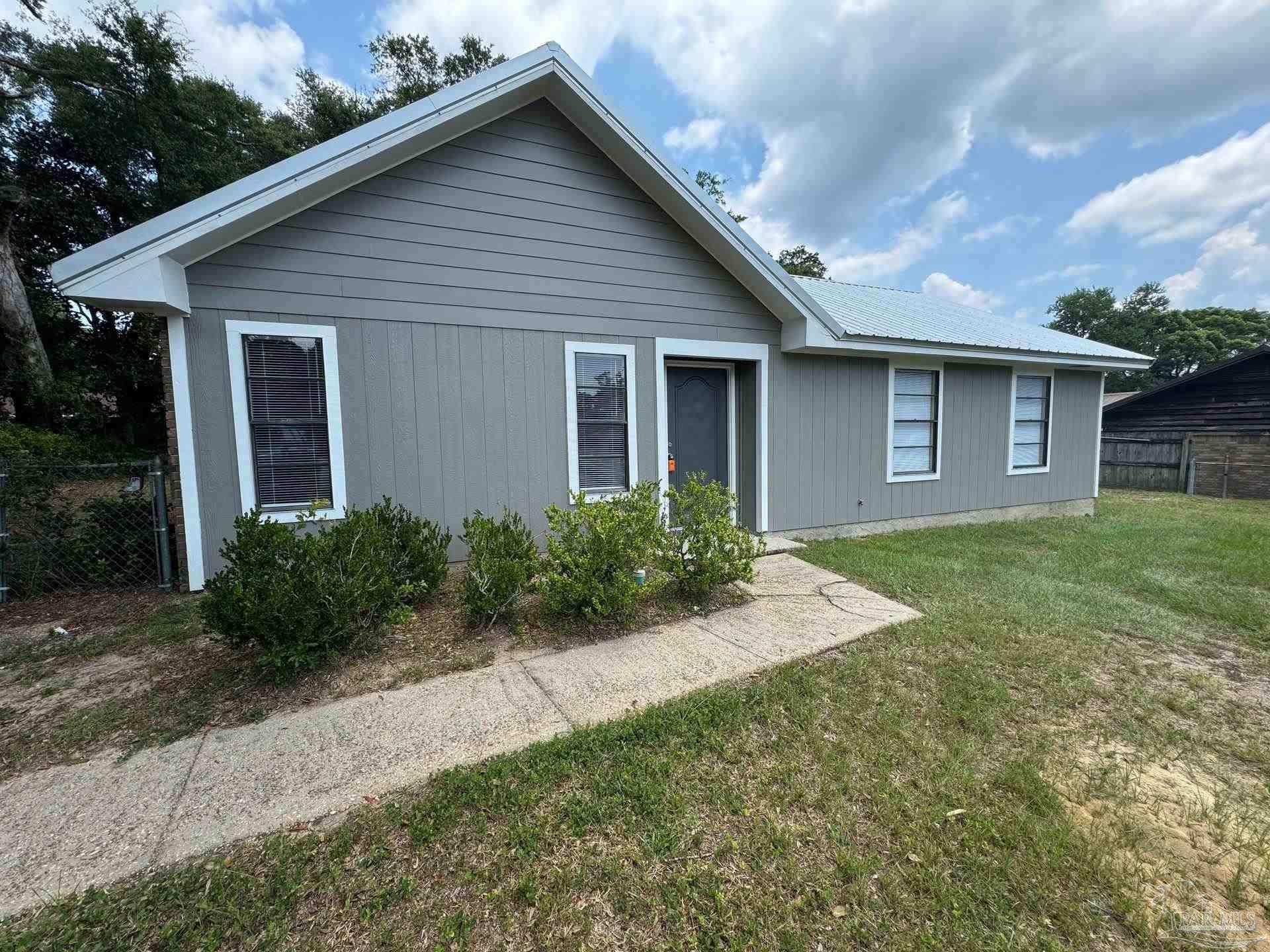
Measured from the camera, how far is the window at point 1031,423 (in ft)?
28.1

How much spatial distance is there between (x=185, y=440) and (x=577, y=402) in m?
3.38

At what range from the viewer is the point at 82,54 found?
10789 mm

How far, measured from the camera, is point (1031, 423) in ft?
28.8

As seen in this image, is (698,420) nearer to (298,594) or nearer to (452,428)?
(452,428)

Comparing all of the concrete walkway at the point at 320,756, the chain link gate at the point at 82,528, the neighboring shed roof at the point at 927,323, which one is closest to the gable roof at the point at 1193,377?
the neighboring shed roof at the point at 927,323

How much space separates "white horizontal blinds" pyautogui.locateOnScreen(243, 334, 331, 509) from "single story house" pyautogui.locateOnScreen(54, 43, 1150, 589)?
0.06 ft

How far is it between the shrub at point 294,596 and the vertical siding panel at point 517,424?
195cm

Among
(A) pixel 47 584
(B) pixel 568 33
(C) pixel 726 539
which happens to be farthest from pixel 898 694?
(B) pixel 568 33

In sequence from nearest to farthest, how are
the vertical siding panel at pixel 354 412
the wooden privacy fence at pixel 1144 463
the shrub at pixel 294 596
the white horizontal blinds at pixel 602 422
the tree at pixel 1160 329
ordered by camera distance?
the shrub at pixel 294 596 < the vertical siding panel at pixel 354 412 < the white horizontal blinds at pixel 602 422 < the wooden privacy fence at pixel 1144 463 < the tree at pixel 1160 329

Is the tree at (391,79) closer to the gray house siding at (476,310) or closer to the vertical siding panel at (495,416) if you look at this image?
the gray house siding at (476,310)

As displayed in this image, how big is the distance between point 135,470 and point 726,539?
220 inches

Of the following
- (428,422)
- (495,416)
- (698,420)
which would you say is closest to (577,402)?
(495,416)

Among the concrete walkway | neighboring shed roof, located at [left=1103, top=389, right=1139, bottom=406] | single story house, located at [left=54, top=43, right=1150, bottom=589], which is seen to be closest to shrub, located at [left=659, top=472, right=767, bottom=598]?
the concrete walkway

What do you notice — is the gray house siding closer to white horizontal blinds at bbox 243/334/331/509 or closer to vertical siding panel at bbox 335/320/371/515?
vertical siding panel at bbox 335/320/371/515
